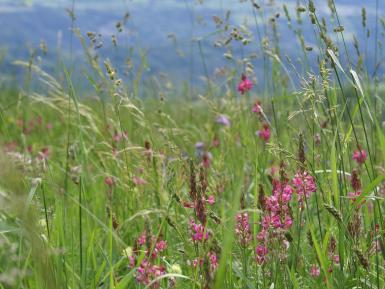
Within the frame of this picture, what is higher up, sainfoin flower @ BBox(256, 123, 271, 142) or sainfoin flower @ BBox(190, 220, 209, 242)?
sainfoin flower @ BBox(190, 220, 209, 242)

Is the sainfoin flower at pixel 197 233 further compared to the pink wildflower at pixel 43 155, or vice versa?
the pink wildflower at pixel 43 155

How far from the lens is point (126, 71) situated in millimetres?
3791

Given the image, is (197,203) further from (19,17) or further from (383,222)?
(19,17)

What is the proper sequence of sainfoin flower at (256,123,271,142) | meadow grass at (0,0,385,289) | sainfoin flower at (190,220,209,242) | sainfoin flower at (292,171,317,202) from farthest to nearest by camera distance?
sainfoin flower at (256,123,271,142), sainfoin flower at (292,171,317,202), sainfoin flower at (190,220,209,242), meadow grass at (0,0,385,289)

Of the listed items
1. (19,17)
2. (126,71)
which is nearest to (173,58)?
(19,17)

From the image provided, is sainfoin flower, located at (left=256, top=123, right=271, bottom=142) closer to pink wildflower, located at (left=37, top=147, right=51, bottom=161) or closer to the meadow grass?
the meadow grass

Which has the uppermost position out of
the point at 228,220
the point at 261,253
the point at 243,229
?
the point at 228,220

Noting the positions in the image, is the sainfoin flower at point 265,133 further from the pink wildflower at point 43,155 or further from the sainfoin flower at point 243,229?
the sainfoin flower at point 243,229

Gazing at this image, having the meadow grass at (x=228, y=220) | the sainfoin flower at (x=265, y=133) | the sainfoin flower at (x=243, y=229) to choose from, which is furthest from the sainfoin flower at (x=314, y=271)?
the sainfoin flower at (x=265, y=133)

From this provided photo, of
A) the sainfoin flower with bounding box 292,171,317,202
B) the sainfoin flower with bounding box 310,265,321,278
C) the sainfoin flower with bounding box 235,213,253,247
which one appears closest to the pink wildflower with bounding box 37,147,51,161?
the sainfoin flower with bounding box 235,213,253,247

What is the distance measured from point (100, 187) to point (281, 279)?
2151 millimetres

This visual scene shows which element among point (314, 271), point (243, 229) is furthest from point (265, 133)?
point (243, 229)

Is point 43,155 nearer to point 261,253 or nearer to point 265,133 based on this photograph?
point 261,253

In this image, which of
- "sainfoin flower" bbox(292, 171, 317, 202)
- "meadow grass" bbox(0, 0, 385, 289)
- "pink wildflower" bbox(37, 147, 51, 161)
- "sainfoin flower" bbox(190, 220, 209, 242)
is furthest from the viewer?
"pink wildflower" bbox(37, 147, 51, 161)
